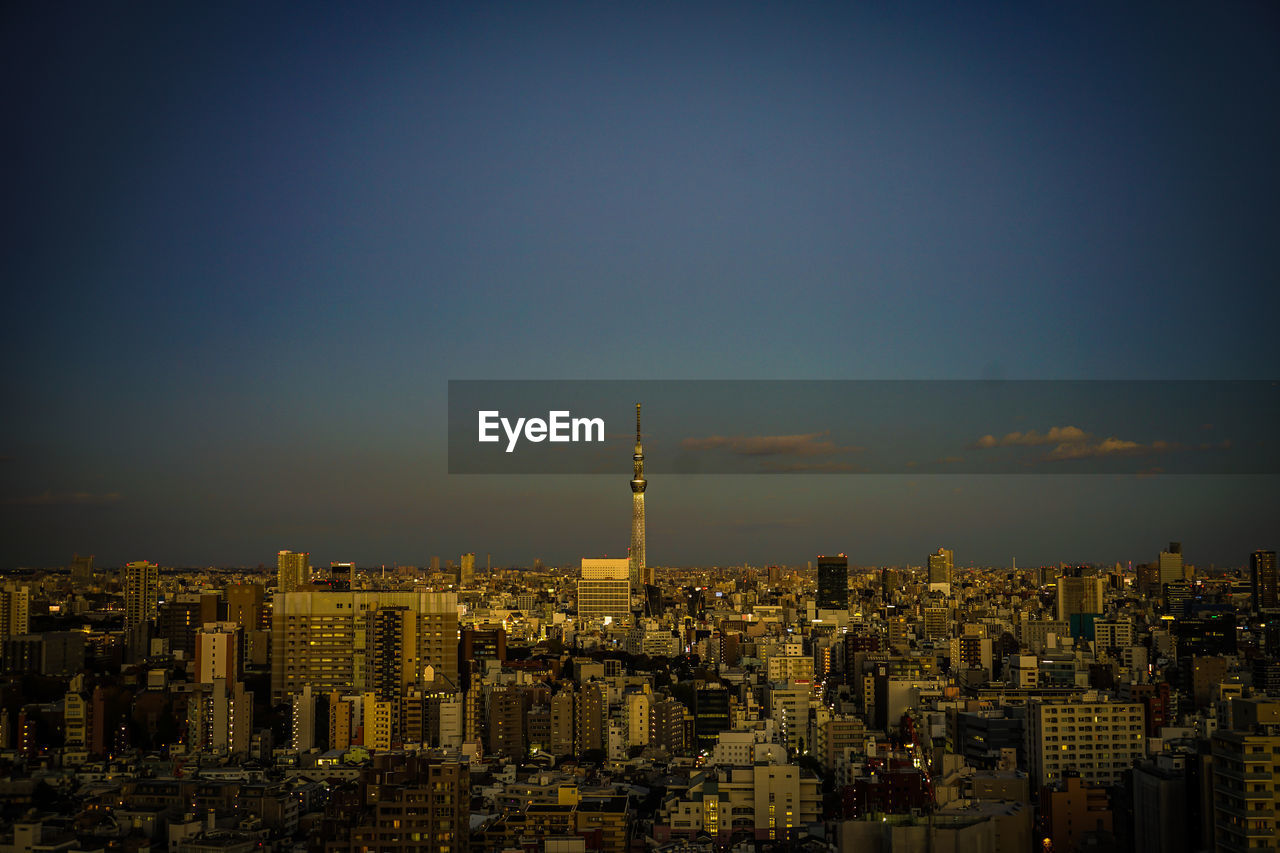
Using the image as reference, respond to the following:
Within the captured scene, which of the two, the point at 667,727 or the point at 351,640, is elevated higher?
the point at 351,640

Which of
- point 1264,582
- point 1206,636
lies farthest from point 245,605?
point 1264,582

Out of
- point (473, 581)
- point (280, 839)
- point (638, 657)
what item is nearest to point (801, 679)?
point (638, 657)

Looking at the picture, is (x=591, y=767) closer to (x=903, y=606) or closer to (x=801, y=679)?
(x=801, y=679)

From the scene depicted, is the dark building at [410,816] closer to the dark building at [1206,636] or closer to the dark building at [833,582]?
the dark building at [1206,636]

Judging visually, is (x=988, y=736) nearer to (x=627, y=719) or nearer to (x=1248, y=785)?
(x=627, y=719)

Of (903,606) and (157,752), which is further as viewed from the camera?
(903,606)

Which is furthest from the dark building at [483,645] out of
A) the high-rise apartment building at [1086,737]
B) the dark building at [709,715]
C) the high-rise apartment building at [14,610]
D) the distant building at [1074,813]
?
the distant building at [1074,813]
